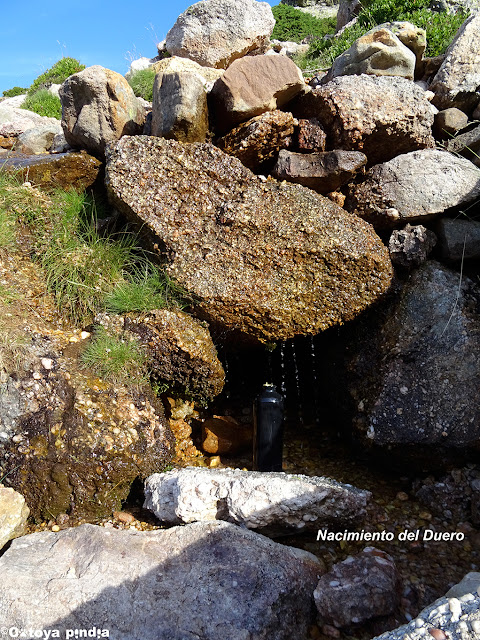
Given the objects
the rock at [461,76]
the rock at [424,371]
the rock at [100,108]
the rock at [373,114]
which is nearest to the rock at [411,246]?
the rock at [424,371]

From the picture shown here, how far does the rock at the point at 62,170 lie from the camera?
4410mm

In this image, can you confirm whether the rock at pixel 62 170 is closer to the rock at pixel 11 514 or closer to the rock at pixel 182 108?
the rock at pixel 182 108

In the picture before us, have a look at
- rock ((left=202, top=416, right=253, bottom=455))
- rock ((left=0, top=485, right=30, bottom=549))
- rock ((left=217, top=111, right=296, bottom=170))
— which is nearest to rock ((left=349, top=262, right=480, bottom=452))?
rock ((left=202, top=416, right=253, bottom=455))

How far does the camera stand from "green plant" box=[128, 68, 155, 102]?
717 centimetres

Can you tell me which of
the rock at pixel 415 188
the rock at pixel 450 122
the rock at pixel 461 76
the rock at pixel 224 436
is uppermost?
the rock at pixel 461 76

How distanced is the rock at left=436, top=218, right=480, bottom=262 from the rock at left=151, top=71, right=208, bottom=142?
232 cm

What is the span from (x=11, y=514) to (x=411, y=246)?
11.8 ft

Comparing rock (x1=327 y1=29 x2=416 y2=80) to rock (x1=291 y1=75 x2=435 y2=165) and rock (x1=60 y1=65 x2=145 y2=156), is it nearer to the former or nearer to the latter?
rock (x1=291 y1=75 x2=435 y2=165)

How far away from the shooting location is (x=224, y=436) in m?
4.09

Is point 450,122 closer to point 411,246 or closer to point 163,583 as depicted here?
point 411,246

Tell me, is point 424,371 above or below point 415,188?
below

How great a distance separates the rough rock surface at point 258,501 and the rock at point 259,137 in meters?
2.78

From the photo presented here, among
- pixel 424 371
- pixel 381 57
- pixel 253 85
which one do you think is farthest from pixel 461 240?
pixel 253 85

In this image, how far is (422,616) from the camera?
1797mm
